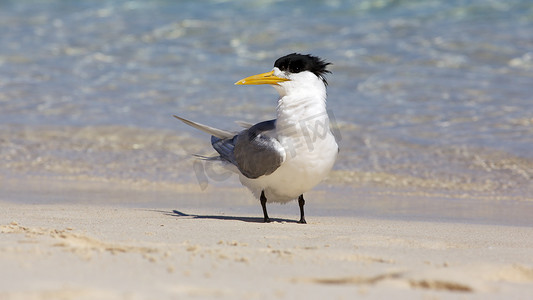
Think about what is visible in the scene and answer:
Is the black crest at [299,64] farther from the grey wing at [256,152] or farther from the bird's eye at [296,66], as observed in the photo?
the grey wing at [256,152]

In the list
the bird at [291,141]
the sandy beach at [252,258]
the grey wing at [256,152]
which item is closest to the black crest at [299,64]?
the bird at [291,141]

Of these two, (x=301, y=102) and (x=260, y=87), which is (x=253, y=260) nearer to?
(x=301, y=102)

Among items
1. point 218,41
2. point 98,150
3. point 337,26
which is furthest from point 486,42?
point 98,150

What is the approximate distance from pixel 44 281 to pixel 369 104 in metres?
→ 6.45

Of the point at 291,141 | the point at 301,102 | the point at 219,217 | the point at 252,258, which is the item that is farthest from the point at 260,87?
the point at 252,258

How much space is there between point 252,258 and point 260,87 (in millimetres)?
6376

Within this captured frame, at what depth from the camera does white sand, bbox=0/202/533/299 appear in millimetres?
2326

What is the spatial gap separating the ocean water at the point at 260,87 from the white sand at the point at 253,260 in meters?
1.85

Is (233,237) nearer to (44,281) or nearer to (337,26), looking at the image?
(44,281)

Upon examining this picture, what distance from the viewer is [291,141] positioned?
420cm

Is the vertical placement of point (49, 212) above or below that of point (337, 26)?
below

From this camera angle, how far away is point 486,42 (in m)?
10.5

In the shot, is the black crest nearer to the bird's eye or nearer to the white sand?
the bird's eye

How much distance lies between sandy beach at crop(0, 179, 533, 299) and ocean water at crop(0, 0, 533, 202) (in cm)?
174
